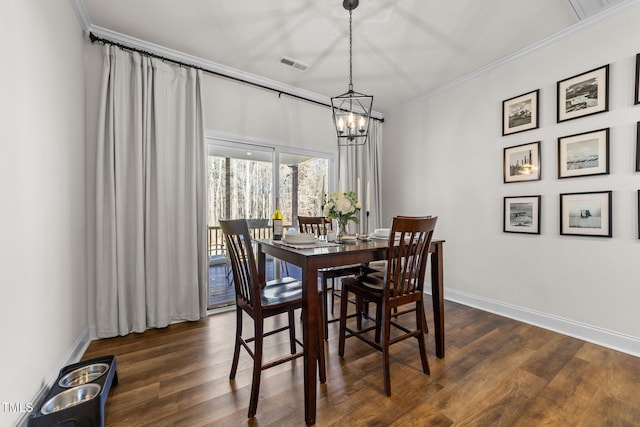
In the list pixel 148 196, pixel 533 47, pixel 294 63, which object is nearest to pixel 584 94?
pixel 533 47

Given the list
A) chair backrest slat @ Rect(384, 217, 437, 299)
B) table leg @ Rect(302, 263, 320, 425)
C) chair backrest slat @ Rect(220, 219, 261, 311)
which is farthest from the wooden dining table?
chair backrest slat @ Rect(220, 219, 261, 311)

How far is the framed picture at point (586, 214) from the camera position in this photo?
2.33 metres

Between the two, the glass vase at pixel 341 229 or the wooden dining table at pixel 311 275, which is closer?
the wooden dining table at pixel 311 275

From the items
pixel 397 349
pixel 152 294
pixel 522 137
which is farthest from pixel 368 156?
pixel 152 294

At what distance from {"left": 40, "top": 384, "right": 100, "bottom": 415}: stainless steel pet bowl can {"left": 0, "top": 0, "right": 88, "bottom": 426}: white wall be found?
114 millimetres

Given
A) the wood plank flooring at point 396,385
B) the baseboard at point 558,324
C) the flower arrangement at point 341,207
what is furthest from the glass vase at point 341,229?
the baseboard at point 558,324

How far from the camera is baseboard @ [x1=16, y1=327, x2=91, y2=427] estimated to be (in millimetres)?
1394

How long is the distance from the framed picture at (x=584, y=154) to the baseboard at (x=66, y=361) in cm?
425

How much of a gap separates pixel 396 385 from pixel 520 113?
2.98 metres

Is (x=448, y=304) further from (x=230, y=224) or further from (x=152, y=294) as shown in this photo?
(x=152, y=294)

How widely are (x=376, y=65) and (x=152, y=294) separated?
11.3ft

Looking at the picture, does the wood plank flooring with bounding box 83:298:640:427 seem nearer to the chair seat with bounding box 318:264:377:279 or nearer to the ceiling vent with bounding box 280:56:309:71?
the chair seat with bounding box 318:264:377:279

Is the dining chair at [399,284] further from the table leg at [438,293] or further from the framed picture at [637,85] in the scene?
the framed picture at [637,85]

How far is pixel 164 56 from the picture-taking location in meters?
2.78
